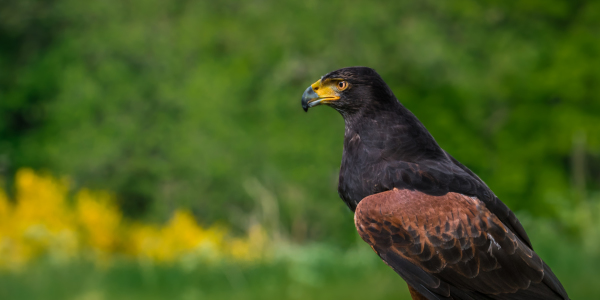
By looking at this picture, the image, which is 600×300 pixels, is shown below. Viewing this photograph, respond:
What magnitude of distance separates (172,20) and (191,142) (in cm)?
434

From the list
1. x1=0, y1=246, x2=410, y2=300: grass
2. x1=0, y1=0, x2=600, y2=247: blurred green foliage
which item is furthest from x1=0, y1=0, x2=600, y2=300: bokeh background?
x1=0, y1=246, x2=410, y2=300: grass

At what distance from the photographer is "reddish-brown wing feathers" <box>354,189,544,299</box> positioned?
298 centimetres

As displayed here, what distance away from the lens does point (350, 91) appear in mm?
3254

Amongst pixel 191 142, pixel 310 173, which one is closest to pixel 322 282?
pixel 310 173

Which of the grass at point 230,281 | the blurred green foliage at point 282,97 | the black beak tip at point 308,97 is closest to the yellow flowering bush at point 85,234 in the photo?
the grass at point 230,281

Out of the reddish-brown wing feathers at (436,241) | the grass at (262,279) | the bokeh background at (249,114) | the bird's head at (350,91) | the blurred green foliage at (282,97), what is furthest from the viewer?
the blurred green foliage at (282,97)

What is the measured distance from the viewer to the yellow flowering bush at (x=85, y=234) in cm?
993

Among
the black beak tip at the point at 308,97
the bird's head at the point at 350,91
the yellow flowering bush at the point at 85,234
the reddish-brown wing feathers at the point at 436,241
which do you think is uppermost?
the yellow flowering bush at the point at 85,234

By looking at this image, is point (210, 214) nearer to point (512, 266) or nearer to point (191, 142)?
point (191, 142)

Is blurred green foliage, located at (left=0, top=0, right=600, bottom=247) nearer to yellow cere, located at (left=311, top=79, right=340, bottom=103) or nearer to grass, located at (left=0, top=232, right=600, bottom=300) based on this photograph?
grass, located at (left=0, top=232, right=600, bottom=300)

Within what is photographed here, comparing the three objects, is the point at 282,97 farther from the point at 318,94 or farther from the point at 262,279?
the point at 318,94

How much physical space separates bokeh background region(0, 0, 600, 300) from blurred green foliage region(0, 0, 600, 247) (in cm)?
4

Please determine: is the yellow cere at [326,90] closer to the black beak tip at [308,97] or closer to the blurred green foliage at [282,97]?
the black beak tip at [308,97]

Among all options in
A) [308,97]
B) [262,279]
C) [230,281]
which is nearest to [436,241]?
[308,97]
